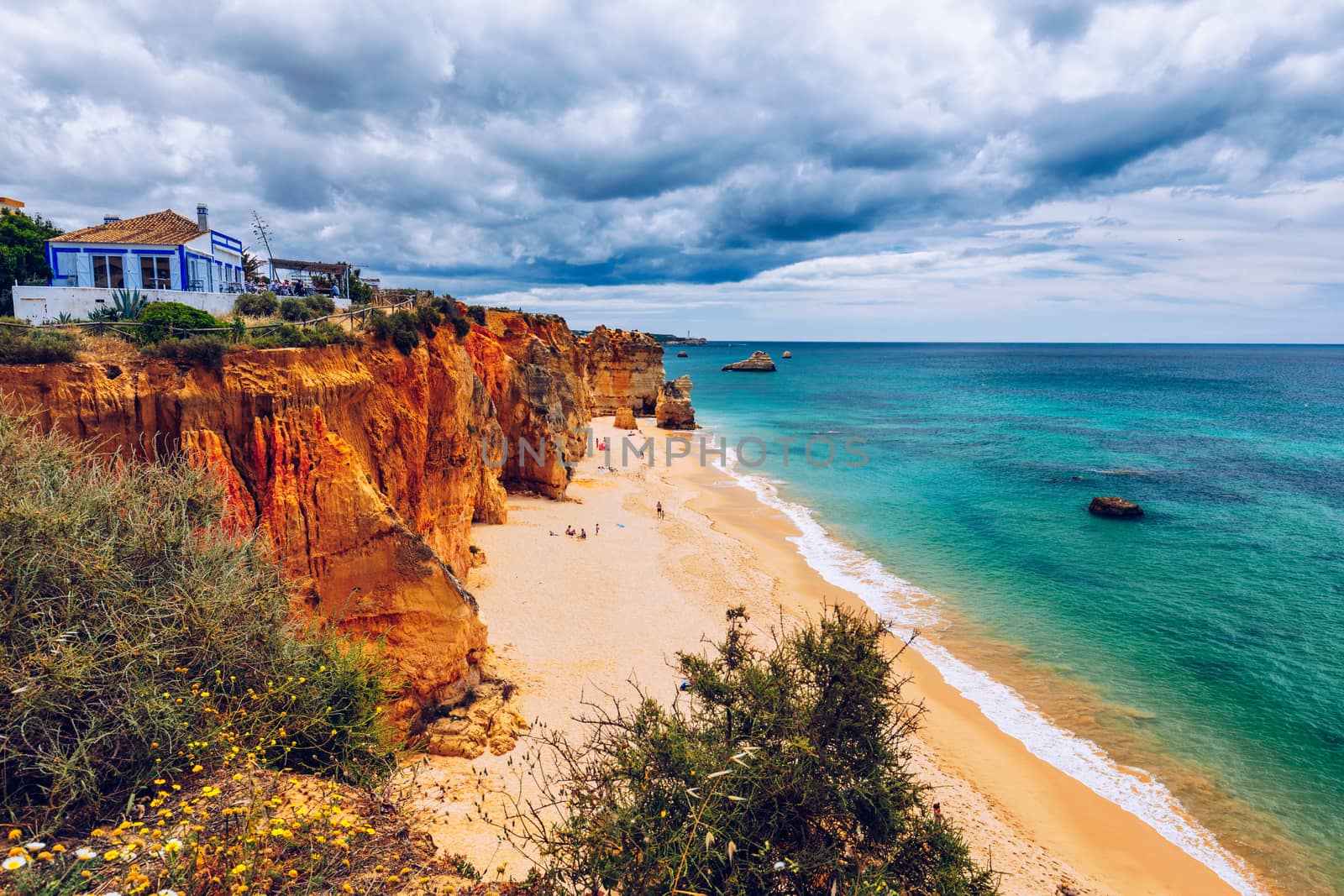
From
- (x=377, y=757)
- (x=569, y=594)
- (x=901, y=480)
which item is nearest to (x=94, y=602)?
(x=377, y=757)

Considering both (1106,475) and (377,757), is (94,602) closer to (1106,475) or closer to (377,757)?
(377,757)

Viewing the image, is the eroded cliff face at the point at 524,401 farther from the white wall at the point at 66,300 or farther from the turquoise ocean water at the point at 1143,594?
the turquoise ocean water at the point at 1143,594

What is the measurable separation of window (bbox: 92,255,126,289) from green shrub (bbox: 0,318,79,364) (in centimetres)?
895

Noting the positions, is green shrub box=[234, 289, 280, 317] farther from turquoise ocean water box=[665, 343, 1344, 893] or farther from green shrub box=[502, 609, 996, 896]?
turquoise ocean water box=[665, 343, 1344, 893]

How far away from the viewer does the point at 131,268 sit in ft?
59.0

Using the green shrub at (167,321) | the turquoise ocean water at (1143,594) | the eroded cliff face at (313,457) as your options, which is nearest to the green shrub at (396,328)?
the eroded cliff face at (313,457)

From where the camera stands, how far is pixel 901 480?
44.1 metres

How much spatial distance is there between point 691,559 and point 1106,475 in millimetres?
34663

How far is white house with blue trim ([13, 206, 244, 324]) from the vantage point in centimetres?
1548

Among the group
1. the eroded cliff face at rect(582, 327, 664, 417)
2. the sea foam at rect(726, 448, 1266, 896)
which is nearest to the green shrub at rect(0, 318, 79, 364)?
the sea foam at rect(726, 448, 1266, 896)

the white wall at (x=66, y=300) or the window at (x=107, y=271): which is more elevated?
the window at (x=107, y=271)

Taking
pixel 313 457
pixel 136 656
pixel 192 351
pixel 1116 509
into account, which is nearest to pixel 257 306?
pixel 192 351

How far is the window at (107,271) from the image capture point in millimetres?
17844

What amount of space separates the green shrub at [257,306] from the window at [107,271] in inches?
180
